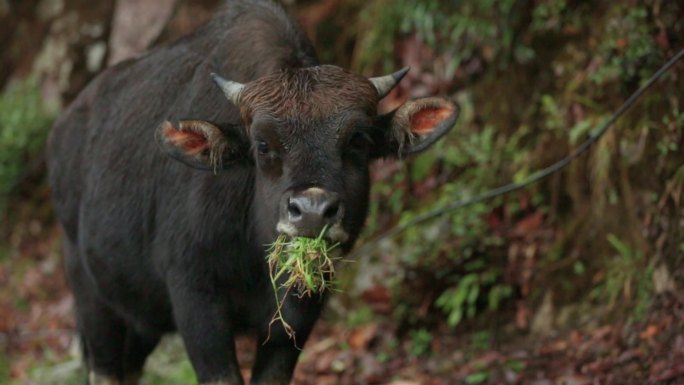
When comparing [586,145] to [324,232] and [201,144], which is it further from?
[201,144]

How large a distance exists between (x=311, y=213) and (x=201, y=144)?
0.98m

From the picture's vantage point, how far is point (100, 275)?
6992 millimetres

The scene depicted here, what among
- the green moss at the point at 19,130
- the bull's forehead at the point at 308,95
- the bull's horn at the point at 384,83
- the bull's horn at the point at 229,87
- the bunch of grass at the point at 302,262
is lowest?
the green moss at the point at 19,130

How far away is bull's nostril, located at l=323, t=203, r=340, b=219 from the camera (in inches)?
Answer: 202

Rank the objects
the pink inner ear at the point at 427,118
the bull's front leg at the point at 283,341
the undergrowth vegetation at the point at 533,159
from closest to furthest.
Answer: the pink inner ear at the point at 427,118 < the bull's front leg at the point at 283,341 < the undergrowth vegetation at the point at 533,159

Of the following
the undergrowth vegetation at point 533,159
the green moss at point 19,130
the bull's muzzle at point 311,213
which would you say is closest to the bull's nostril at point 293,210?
the bull's muzzle at point 311,213

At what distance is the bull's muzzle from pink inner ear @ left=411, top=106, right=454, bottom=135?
843 mm

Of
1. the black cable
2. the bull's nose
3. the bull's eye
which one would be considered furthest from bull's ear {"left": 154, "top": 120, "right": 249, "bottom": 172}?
Answer: the black cable

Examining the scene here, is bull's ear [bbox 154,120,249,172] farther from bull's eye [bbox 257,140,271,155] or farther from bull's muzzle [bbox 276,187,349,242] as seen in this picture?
bull's muzzle [bbox 276,187,349,242]

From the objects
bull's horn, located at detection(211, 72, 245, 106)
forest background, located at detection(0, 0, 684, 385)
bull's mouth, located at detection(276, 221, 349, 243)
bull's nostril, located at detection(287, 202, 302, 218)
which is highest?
bull's horn, located at detection(211, 72, 245, 106)

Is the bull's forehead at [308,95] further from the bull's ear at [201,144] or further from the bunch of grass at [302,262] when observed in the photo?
the bunch of grass at [302,262]

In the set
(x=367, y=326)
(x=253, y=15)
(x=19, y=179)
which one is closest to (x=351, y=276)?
(x=367, y=326)

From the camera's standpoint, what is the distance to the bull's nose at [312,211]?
5.10 m

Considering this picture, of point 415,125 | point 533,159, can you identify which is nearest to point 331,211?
point 415,125
